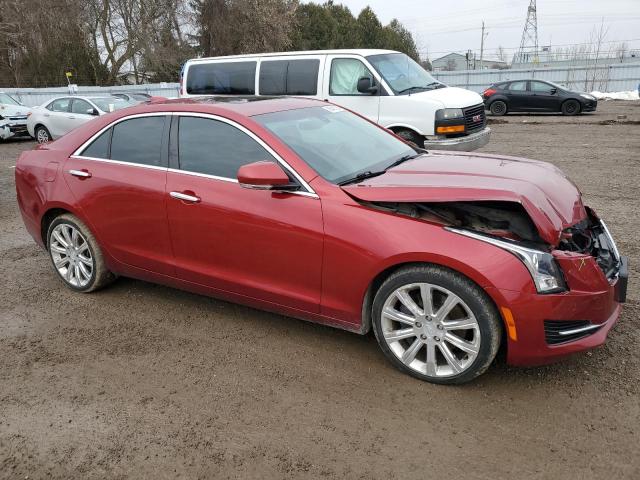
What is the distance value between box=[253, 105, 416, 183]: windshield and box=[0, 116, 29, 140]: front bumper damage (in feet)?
50.2

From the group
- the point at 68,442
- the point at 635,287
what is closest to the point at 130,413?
the point at 68,442

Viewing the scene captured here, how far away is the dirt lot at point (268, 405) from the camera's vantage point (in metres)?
2.63

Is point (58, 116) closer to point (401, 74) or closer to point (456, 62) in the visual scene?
point (401, 74)

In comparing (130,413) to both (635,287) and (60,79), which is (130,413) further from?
(60,79)

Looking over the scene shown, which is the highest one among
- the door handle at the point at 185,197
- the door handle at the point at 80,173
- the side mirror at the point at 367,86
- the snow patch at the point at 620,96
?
the side mirror at the point at 367,86

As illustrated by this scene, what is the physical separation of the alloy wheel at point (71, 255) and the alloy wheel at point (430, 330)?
273cm

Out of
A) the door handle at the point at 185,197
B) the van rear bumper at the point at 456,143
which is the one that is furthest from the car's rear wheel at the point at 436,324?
the van rear bumper at the point at 456,143

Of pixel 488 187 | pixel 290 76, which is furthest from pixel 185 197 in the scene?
pixel 290 76

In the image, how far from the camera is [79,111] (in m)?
14.7

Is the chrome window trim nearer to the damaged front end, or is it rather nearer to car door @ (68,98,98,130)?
the damaged front end

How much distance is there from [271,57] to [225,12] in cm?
3087

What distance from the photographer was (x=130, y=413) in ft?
10.1

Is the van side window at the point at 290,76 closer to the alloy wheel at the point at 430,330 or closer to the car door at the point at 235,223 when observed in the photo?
the car door at the point at 235,223

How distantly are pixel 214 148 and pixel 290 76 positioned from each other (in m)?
5.67
